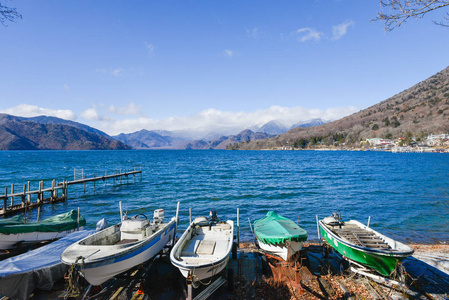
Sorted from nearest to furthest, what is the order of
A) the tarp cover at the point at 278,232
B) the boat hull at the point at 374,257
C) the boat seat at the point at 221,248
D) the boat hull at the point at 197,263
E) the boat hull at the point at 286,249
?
the boat hull at the point at 197,263, the boat hull at the point at 374,257, the boat seat at the point at 221,248, the boat hull at the point at 286,249, the tarp cover at the point at 278,232

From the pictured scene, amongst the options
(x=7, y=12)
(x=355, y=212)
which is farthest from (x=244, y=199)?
(x=7, y=12)

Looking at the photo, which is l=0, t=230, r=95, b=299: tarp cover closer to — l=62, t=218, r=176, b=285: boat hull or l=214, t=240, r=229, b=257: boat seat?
l=62, t=218, r=176, b=285: boat hull

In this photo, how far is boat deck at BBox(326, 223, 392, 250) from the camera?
10070 mm

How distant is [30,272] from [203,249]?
600 centimetres

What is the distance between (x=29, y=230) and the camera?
1323 centimetres

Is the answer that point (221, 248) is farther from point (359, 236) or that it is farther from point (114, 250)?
point (359, 236)

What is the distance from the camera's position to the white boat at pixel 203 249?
828 cm

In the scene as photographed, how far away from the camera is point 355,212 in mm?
24188

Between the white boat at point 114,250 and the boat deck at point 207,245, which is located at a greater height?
the white boat at point 114,250

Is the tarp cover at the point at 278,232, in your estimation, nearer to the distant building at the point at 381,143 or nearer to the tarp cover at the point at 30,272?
the tarp cover at the point at 30,272

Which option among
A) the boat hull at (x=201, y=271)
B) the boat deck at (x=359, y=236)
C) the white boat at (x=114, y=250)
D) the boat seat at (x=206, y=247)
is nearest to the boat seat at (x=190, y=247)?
the boat seat at (x=206, y=247)

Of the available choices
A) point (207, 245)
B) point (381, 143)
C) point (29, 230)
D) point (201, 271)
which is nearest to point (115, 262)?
point (201, 271)

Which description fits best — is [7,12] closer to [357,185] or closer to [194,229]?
[194,229]

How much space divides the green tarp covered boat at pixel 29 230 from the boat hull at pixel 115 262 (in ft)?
24.4
